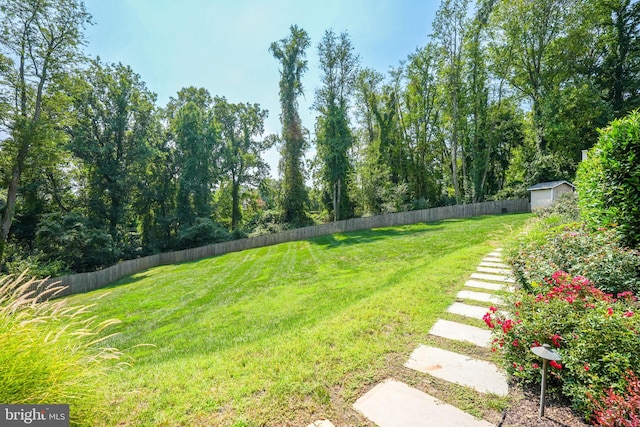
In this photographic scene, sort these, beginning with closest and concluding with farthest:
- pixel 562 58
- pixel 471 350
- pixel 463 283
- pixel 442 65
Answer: pixel 471 350
pixel 463 283
pixel 562 58
pixel 442 65

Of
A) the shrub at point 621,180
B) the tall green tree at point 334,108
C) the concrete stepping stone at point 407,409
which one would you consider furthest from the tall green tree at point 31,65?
the shrub at point 621,180

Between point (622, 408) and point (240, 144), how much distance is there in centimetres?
2749

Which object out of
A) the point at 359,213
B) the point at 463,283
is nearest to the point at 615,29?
the point at 359,213

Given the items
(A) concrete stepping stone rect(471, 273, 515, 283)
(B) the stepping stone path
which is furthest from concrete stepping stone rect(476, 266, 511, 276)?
(B) the stepping stone path

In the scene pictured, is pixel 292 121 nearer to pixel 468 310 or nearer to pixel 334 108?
pixel 334 108

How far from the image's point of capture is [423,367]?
2.21 m

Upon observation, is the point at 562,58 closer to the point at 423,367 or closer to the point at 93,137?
the point at 423,367

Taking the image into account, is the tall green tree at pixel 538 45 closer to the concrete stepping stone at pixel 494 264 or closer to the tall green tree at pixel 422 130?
the tall green tree at pixel 422 130

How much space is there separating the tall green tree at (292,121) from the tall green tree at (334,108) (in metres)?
1.48

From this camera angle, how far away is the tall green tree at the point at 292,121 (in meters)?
18.4

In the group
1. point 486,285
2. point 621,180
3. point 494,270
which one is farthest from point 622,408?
point 494,270

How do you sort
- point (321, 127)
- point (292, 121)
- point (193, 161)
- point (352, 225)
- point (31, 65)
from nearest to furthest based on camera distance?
point (31, 65), point (352, 225), point (321, 127), point (292, 121), point (193, 161)

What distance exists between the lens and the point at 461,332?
274 centimetres

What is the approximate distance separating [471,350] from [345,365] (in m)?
1.25
